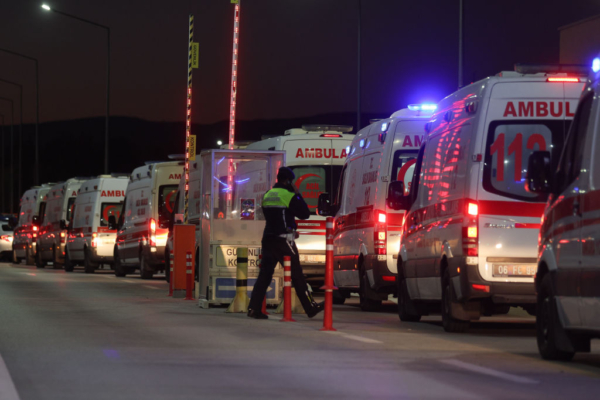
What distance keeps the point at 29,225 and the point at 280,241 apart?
34.4m

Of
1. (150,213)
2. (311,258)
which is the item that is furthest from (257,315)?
(150,213)

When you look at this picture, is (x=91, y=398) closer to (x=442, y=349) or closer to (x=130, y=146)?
(x=442, y=349)

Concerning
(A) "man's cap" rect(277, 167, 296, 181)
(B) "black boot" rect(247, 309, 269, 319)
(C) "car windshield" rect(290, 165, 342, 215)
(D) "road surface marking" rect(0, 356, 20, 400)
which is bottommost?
(D) "road surface marking" rect(0, 356, 20, 400)

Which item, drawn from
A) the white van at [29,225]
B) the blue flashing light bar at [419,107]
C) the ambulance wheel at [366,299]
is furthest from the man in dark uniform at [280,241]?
the white van at [29,225]

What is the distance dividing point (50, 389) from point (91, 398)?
0.55m

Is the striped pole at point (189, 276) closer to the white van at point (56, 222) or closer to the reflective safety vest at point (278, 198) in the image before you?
the reflective safety vest at point (278, 198)

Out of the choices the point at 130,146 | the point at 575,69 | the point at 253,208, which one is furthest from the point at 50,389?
the point at 130,146

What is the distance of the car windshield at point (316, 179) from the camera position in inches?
868

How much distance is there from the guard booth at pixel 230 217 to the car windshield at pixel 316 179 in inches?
104

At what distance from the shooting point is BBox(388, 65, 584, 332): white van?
12.1 meters

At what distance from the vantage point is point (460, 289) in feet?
40.9

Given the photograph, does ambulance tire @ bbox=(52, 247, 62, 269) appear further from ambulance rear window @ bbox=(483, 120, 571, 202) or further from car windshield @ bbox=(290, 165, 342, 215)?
ambulance rear window @ bbox=(483, 120, 571, 202)

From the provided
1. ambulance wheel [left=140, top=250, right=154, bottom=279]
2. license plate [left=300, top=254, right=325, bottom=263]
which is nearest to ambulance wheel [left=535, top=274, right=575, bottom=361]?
Result: license plate [left=300, top=254, right=325, bottom=263]

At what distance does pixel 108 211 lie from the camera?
119 feet
